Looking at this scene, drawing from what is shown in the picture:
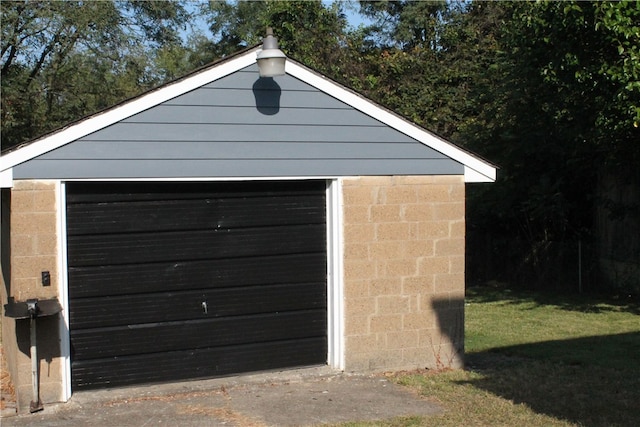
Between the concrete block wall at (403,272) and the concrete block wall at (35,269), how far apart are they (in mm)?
3115

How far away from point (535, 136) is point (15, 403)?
13.4 m

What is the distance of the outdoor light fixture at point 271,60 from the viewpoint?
7797mm

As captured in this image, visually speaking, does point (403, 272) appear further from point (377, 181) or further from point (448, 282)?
point (377, 181)

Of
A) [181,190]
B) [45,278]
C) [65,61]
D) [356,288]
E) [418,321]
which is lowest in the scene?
[418,321]

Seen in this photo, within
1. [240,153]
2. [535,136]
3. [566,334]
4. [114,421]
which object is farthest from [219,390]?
[535,136]

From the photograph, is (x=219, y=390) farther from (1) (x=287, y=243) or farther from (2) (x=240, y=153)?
(2) (x=240, y=153)

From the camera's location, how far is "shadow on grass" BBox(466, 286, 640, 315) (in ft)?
49.2

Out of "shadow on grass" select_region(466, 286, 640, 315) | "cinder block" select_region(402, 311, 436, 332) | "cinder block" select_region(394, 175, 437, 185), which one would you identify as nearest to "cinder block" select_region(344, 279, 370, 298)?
"cinder block" select_region(402, 311, 436, 332)

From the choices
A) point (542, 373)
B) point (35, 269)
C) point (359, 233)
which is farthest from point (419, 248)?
point (35, 269)

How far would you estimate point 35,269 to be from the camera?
7.32 m

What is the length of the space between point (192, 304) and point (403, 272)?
246cm

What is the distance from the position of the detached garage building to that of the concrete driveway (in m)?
0.20

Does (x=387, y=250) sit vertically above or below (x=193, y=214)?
below

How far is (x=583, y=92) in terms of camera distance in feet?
42.1
